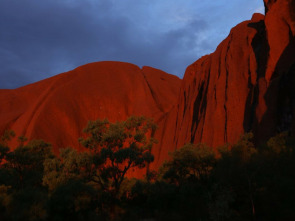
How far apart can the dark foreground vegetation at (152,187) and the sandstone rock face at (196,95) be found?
4.25m

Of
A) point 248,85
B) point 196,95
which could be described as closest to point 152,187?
point 248,85

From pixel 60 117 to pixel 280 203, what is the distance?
4710 cm

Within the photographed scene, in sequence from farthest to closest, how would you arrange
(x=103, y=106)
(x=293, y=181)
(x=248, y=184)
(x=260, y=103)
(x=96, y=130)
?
(x=103, y=106) < (x=260, y=103) < (x=96, y=130) < (x=248, y=184) < (x=293, y=181)

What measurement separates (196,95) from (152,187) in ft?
65.4

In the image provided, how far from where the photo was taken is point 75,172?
17719 millimetres

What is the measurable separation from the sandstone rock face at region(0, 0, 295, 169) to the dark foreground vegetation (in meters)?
4.25

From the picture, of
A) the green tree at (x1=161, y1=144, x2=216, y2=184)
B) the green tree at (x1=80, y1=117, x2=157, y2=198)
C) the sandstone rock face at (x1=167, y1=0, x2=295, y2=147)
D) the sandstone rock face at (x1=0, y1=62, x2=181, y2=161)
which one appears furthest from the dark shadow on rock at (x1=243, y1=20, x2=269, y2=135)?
the sandstone rock face at (x1=0, y1=62, x2=181, y2=161)

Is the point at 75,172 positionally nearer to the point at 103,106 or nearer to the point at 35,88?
the point at 103,106

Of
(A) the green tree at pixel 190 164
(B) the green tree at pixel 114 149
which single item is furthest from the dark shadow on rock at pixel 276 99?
(B) the green tree at pixel 114 149

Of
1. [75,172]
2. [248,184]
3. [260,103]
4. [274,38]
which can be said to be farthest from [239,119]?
[75,172]

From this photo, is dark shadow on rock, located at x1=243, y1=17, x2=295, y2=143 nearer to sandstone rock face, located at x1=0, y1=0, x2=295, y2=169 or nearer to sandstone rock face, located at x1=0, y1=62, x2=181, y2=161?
sandstone rock face, located at x1=0, y1=0, x2=295, y2=169

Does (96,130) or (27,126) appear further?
(27,126)

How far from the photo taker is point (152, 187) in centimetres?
2003

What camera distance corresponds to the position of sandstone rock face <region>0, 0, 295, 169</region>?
22.9 metres
